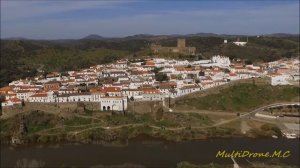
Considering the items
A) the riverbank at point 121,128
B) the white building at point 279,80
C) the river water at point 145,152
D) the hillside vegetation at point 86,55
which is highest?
the hillside vegetation at point 86,55

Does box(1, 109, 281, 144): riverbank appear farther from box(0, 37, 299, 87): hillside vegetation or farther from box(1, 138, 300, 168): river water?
box(0, 37, 299, 87): hillside vegetation

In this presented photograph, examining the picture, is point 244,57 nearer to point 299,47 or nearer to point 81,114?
point 299,47

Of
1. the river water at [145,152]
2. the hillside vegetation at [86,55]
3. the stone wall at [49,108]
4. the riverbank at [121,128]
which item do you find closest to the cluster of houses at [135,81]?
the stone wall at [49,108]

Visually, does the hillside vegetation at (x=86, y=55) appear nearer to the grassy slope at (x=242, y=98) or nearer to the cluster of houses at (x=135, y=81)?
the cluster of houses at (x=135, y=81)

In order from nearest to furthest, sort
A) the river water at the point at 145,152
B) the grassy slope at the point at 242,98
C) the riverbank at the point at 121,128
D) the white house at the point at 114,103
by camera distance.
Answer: the river water at the point at 145,152
the riverbank at the point at 121,128
the white house at the point at 114,103
the grassy slope at the point at 242,98

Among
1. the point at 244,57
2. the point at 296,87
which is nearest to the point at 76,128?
the point at 296,87

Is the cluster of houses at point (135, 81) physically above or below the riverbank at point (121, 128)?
above

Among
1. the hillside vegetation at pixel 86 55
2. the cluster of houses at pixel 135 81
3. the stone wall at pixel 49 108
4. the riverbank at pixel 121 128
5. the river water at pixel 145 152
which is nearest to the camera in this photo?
the river water at pixel 145 152
